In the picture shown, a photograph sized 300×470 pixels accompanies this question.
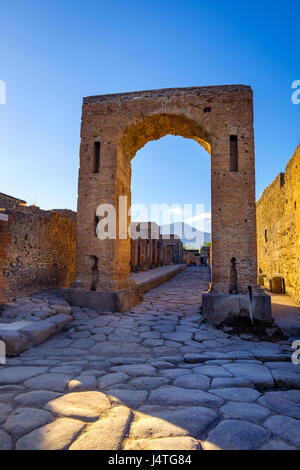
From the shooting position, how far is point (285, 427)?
6.00 feet

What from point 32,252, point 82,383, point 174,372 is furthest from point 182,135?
point 82,383

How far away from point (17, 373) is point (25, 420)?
1.07 m

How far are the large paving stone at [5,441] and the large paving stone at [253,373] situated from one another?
Result: 6.78 ft

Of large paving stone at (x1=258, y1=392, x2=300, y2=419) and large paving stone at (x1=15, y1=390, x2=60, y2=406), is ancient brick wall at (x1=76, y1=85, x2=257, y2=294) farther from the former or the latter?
large paving stone at (x1=15, y1=390, x2=60, y2=406)

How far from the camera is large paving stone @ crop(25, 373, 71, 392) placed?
8.07 feet

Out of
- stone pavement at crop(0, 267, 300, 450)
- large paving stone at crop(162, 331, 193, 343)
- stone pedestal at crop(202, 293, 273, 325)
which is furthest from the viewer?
stone pedestal at crop(202, 293, 273, 325)

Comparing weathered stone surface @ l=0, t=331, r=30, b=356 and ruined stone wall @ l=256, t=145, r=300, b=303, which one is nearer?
weathered stone surface @ l=0, t=331, r=30, b=356

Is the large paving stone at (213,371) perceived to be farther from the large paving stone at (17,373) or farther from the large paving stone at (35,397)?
the large paving stone at (17,373)

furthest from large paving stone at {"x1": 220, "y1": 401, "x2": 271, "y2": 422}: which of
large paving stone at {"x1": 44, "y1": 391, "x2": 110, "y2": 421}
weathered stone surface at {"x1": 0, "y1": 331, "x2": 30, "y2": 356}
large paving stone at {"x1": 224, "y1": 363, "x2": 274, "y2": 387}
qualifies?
weathered stone surface at {"x1": 0, "y1": 331, "x2": 30, "y2": 356}

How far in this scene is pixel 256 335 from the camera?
4887 millimetres

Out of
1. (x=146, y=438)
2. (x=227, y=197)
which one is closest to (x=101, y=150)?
(x=227, y=197)

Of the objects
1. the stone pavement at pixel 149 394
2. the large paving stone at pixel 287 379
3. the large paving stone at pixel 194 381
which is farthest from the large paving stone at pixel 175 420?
the large paving stone at pixel 287 379

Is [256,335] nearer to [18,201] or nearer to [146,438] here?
[146,438]

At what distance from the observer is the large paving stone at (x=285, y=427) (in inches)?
66.8
